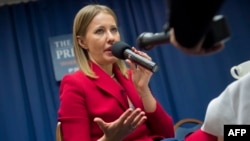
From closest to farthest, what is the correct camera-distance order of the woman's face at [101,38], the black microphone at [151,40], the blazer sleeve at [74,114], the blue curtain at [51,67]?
the black microphone at [151,40] < the blazer sleeve at [74,114] < the woman's face at [101,38] < the blue curtain at [51,67]

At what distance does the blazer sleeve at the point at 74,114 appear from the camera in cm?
121

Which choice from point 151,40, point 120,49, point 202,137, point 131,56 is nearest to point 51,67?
point 120,49

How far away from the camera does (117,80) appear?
140 centimetres

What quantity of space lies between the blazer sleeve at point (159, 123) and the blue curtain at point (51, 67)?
2.25 meters

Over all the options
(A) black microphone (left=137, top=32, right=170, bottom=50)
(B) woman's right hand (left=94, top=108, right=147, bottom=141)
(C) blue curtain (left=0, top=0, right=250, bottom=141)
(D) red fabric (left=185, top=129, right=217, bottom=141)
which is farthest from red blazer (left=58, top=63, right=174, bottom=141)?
(C) blue curtain (left=0, top=0, right=250, bottom=141)

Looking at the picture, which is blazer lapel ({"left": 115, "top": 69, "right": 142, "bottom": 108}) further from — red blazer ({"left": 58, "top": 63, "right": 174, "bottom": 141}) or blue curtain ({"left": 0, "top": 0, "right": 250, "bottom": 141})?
blue curtain ({"left": 0, "top": 0, "right": 250, "bottom": 141})

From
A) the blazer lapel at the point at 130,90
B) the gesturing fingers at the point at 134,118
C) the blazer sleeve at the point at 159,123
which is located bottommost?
the blazer sleeve at the point at 159,123

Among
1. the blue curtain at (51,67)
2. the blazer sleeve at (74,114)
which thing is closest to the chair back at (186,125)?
the blue curtain at (51,67)

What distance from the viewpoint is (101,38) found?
1386 millimetres

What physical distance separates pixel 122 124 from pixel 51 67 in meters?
2.62

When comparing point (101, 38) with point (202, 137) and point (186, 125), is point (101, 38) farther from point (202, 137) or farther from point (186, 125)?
point (186, 125)

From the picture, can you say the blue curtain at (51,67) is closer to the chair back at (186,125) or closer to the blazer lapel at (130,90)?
the chair back at (186,125)

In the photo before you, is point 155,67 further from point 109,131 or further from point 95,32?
point 95,32

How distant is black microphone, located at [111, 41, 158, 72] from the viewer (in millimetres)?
943
